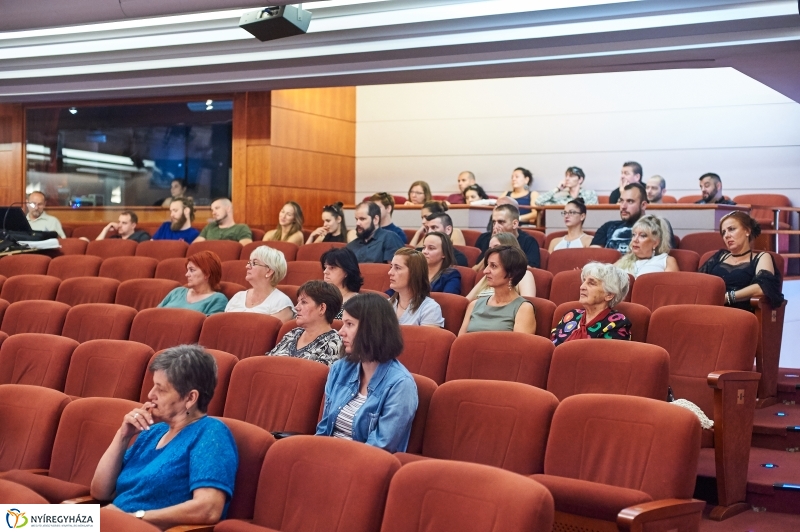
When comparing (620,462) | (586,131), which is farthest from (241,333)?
(586,131)

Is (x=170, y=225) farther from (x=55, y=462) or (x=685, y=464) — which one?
(x=685, y=464)

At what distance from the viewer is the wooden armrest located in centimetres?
167

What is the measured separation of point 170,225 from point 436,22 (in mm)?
2317

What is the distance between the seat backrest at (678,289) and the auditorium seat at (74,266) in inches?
119

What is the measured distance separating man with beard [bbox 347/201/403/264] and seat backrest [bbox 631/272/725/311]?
143 cm

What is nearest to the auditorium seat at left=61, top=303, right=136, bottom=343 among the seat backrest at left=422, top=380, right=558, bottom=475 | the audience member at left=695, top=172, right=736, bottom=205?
the seat backrest at left=422, top=380, right=558, bottom=475

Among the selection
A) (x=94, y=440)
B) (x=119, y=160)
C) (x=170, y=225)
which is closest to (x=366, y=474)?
(x=94, y=440)

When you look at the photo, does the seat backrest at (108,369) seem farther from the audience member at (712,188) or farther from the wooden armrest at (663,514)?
the audience member at (712,188)

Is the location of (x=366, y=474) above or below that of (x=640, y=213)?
below

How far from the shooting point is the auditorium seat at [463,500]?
1.51 meters

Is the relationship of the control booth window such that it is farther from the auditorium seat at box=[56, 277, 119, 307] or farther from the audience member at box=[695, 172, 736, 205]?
the audience member at box=[695, 172, 736, 205]

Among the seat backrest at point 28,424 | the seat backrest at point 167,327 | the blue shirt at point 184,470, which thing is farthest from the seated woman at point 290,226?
the blue shirt at point 184,470

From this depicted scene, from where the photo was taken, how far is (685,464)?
6.31ft

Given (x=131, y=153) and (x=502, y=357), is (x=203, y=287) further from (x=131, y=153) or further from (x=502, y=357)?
(x=131, y=153)
